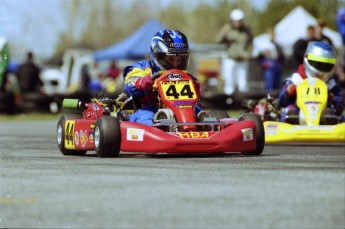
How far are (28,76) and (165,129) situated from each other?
54.2ft

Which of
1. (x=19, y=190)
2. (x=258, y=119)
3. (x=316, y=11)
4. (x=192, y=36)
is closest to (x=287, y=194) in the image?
(x=19, y=190)

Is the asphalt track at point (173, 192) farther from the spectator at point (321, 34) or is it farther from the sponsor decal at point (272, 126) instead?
the spectator at point (321, 34)

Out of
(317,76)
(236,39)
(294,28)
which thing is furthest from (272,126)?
(294,28)

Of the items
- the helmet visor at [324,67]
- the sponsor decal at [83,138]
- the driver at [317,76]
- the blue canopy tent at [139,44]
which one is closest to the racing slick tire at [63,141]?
the sponsor decal at [83,138]

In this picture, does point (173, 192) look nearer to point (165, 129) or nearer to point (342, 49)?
point (165, 129)

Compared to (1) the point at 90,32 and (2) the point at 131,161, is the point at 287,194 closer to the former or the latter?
(2) the point at 131,161

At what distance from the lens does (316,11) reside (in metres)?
43.4

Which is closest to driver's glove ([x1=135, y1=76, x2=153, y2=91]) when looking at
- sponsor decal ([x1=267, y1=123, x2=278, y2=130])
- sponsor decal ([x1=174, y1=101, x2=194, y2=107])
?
sponsor decal ([x1=174, y1=101, x2=194, y2=107])

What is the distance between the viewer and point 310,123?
41.3 ft

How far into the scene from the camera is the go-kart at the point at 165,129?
30.4 ft

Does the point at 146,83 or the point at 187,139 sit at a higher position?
the point at 146,83

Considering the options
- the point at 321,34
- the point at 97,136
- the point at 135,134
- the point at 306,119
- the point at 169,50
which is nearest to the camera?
the point at 135,134

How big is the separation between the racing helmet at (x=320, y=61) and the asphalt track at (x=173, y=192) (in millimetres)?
4032

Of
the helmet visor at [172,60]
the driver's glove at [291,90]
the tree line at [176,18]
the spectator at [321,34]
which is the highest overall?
the tree line at [176,18]
